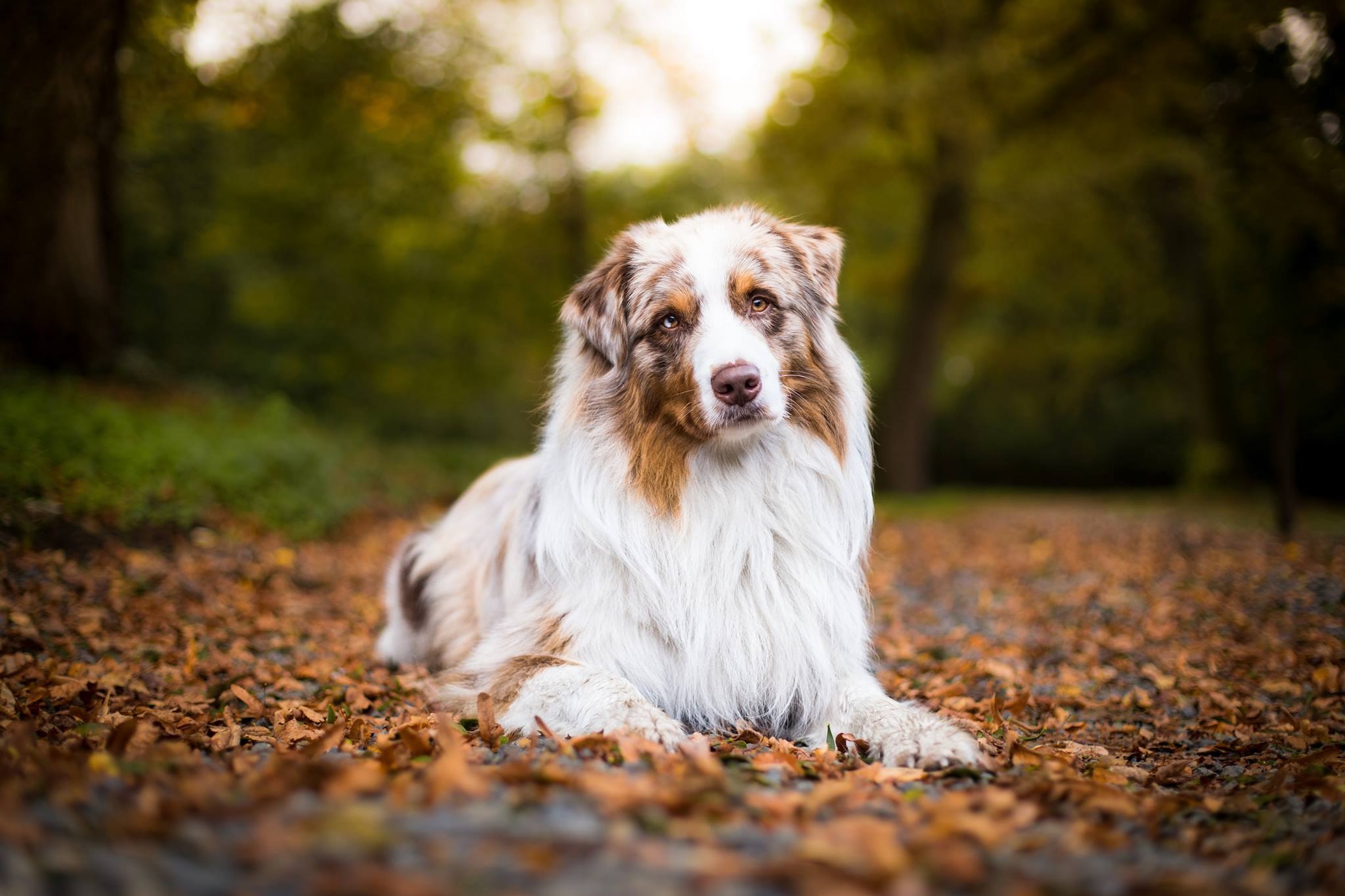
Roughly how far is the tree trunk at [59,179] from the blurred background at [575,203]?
0.17 feet

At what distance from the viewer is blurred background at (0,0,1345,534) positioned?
11.5 metres

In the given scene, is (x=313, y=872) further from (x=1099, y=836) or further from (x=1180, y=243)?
(x=1180, y=243)

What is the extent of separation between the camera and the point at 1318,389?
1608 cm

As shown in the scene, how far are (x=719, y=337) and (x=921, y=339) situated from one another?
13.0 meters

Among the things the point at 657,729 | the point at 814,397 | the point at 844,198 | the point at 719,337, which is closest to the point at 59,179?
the point at 719,337

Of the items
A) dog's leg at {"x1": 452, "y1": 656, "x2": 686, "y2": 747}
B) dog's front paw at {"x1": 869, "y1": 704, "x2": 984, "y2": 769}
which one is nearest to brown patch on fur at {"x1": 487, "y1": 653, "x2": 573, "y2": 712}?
dog's leg at {"x1": 452, "y1": 656, "x2": 686, "y2": 747}

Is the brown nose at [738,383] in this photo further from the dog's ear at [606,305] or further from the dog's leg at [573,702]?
the dog's leg at [573,702]

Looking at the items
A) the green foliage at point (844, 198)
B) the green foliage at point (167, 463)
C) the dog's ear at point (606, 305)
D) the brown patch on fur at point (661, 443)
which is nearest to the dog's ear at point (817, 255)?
the dog's ear at point (606, 305)

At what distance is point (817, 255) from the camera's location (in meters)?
4.38

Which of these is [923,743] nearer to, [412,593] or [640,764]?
[640,764]

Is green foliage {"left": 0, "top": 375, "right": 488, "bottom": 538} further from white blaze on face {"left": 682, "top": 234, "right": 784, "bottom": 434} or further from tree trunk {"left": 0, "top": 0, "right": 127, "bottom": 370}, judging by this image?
white blaze on face {"left": 682, "top": 234, "right": 784, "bottom": 434}

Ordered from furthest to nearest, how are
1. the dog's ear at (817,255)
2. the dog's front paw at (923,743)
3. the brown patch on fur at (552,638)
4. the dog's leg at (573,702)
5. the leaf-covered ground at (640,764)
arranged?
the dog's ear at (817,255), the brown patch on fur at (552,638), the dog's leg at (573,702), the dog's front paw at (923,743), the leaf-covered ground at (640,764)

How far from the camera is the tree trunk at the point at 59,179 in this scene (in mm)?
7121


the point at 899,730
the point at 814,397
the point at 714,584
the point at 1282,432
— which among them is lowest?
the point at 899,730
